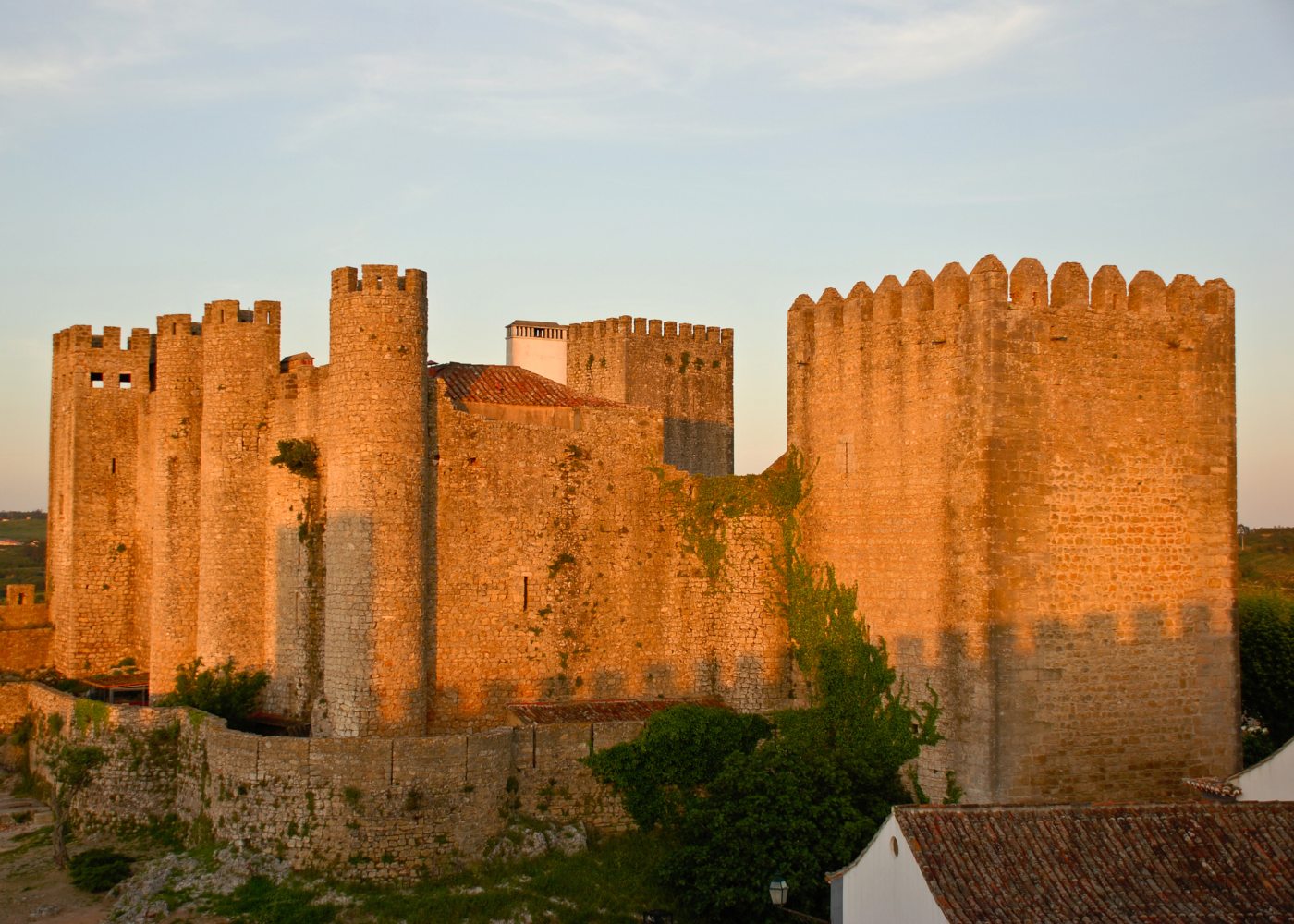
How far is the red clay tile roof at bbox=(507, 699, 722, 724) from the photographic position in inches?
892

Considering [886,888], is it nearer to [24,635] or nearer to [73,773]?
[73,773]

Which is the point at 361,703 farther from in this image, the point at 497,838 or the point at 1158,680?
the point at 1158,680

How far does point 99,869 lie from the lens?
69.4ft

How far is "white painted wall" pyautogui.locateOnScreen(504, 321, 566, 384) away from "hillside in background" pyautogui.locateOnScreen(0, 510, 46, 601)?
15191 mm

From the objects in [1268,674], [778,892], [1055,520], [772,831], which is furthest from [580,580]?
[1268,674]

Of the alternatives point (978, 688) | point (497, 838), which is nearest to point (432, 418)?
point (497, 838)

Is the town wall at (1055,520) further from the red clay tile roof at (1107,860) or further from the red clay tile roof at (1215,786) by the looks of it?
the red clay tile roof at (1107,860)

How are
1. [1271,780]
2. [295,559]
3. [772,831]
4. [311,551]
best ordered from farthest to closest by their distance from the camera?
[295,559], [311,551], [772,831], [1271,780]

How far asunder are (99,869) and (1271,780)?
703 inches

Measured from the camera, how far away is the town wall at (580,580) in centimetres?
2302

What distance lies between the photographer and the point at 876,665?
2144 centimetres

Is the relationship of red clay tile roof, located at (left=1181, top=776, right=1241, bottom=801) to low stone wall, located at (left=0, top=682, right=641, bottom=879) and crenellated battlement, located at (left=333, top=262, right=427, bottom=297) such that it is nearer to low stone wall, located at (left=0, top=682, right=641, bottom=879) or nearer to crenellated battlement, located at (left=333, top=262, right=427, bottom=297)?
low stone wall, located at (left=0, top=682, right=641, bottom=879)

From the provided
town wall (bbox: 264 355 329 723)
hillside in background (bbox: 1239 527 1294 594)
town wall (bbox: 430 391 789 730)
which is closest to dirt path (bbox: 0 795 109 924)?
town wall (bbox: 264 355 329 723)

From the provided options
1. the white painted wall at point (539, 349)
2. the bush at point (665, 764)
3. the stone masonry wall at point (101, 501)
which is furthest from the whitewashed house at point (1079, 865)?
the white painted wall at point (539, 349)
